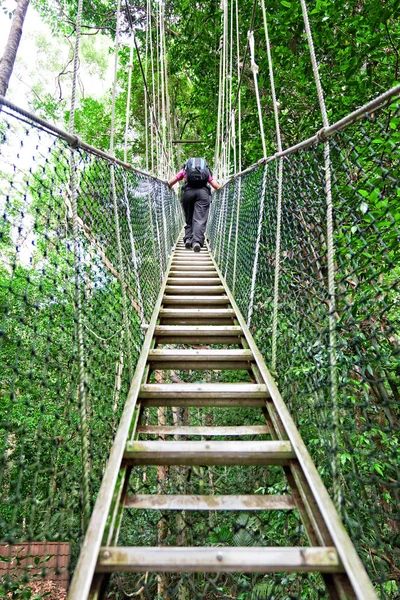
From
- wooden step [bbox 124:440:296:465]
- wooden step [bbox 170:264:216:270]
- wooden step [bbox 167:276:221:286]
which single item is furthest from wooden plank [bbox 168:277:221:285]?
wooden step [bbox 124:440:296:465]

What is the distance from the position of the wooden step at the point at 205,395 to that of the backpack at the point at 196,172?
2.17 metres

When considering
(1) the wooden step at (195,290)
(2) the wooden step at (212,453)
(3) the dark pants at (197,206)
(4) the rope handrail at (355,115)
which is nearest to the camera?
(4) the rope handrail at (355,115)

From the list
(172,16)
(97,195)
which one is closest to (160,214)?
(97,195)

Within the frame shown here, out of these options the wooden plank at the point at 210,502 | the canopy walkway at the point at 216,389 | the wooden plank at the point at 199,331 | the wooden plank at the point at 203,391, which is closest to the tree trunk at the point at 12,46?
the canopy walkway at the point at 216,389

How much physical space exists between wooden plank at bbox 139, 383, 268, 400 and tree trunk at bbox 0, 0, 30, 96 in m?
1.65

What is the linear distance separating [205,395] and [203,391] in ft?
0.04

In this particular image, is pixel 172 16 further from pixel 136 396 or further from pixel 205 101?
pixel 136 396

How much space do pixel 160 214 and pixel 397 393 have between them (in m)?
2.13

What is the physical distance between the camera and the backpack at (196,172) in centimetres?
288

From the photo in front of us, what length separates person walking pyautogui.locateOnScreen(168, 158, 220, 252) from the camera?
290 centimetres

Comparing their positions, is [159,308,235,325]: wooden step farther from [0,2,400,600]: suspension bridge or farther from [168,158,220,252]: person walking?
[168,158,220,252]: person walking

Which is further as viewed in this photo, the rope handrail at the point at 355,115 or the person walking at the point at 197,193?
the person walking at the point at 197,193

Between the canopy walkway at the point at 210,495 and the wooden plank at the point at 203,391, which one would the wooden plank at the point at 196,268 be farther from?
the wooden plank at the point at 203,391

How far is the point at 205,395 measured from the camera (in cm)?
111
